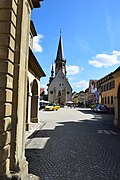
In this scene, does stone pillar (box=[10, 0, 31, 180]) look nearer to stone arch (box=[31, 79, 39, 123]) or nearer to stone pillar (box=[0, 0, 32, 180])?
stone pillar (box=[0, 0, 32, 180])

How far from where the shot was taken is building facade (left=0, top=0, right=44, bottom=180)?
12.8 feet

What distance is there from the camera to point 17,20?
179 inches

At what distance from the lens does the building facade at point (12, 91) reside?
390cm

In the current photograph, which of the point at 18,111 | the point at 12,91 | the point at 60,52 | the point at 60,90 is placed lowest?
the point at 18,111

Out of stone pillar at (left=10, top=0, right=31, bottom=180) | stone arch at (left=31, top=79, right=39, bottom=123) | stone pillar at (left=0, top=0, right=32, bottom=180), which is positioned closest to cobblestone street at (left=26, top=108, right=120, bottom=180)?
stone pillar at (left=10, top=0, right=31, bottom=180)

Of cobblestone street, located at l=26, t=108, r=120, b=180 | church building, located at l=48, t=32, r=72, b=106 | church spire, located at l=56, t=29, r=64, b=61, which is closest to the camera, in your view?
cobblestone street, located at l=26, t=108, r=120, b=180

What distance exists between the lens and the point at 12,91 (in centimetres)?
436

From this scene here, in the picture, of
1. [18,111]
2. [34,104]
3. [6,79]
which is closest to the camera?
[6,79]

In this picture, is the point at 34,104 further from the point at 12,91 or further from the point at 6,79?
the point at 6,79

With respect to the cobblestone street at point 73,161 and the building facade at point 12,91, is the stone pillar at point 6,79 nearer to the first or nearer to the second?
the building facade at point 12,91

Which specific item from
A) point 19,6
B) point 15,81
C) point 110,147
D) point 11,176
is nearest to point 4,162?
point 11,176

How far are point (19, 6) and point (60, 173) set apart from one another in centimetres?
424

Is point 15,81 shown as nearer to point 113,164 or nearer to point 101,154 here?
point 113,164

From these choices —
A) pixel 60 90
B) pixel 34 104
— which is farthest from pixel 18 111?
pixel 60 90
